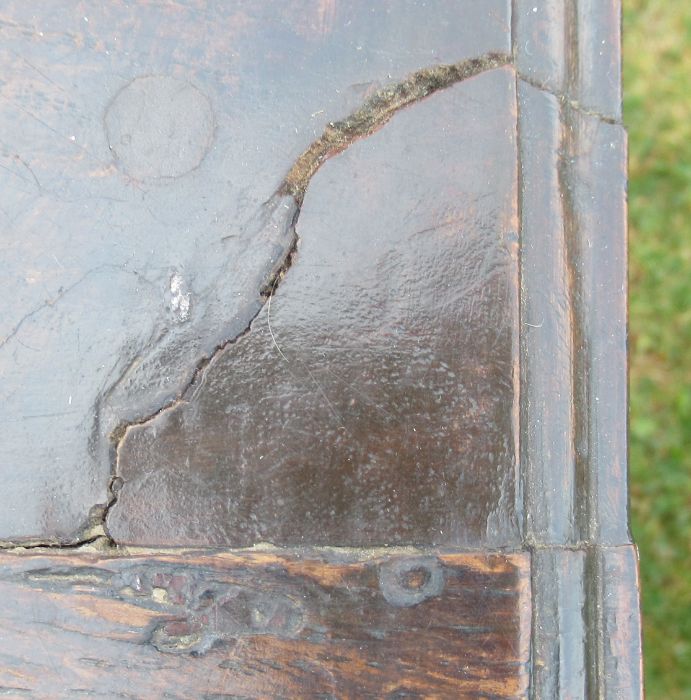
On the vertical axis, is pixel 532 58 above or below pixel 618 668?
above

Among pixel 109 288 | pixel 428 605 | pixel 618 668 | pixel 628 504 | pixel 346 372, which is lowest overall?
pixel 618 668

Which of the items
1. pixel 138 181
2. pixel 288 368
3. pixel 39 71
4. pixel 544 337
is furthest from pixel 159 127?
pixel 544 337

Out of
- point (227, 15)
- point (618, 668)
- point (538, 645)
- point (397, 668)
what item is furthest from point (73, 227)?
point (618, 668)

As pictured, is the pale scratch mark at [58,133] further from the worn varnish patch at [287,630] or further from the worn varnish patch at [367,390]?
the worn varnish patch at [287,630]

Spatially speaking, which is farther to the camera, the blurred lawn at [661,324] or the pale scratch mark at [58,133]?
the blurred lawn at [661,324]

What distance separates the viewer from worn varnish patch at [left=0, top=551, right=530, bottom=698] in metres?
1.14

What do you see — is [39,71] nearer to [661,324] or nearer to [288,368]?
[288,368]

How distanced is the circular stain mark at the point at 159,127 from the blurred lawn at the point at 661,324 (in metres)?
1.96

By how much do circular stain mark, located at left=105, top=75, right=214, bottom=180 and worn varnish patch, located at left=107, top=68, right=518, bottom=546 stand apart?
21 centimetres

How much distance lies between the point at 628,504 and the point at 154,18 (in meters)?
1.14

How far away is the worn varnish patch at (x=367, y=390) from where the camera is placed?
1.16 m

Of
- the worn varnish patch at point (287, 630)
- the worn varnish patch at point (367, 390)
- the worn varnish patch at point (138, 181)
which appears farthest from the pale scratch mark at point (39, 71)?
the worn varnish patch at point (287, 630)

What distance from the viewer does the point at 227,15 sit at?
1225 millimetres

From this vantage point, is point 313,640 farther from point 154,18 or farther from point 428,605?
point 154,18
